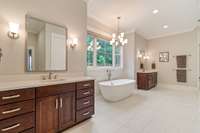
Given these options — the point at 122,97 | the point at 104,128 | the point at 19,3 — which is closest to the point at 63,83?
the point at 104,128

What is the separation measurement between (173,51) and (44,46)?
21.6ft

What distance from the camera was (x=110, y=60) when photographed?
576cm

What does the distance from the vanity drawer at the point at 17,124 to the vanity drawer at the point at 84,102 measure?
0.87m

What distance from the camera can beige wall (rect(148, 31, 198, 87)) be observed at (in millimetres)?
6207

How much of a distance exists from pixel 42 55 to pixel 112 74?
355 centimetres

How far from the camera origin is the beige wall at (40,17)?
6.74 ft

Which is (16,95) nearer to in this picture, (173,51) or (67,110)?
(67,110)

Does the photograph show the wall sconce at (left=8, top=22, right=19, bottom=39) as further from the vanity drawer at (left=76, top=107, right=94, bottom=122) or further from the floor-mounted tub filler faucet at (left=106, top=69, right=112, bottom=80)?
the floor-mounted tub filler faucet at (left=106, top=69, right=112, bottom=80)

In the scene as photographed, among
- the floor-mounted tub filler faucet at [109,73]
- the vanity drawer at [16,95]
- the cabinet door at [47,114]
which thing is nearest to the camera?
the vanity drawer at [16,95]

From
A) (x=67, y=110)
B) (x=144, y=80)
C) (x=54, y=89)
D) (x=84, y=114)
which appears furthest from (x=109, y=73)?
(x=54, y=89)

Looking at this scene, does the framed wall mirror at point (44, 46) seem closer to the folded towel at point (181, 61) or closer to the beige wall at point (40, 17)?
the beige wall at point (40, 17)

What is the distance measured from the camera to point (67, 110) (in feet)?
7.70

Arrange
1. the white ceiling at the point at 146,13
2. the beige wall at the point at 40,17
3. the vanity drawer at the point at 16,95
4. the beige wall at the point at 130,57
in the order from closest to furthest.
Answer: the vanity drawer at the point at 16,95 < the beige wall at the point at 40,17 < the white ceiling at the point at 146,13 < the beige wall at the point at 130,57

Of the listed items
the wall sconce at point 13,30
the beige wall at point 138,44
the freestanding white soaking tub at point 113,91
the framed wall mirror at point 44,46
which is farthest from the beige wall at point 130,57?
the wall sconce at point 13,30
